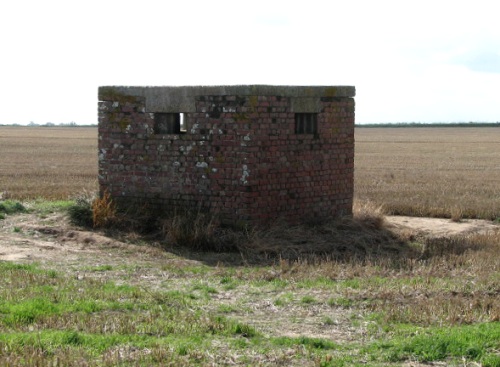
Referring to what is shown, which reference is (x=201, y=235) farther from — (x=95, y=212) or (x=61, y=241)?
(x=61, y=241)

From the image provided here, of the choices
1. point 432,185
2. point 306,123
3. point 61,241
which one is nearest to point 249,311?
point 61,241

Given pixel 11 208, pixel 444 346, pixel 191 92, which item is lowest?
pixel 444 346

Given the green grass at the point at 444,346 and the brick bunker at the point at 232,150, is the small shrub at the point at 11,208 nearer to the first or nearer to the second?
the brick bunker at the point at 232,150

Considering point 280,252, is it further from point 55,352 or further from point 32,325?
point 55,352

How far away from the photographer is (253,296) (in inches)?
362

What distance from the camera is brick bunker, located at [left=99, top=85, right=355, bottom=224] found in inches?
512

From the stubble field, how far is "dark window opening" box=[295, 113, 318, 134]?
168 cm

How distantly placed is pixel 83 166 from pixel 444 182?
46.9 feet

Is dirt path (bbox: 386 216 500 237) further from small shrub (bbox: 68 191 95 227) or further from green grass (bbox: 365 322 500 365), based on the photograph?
green grass (bbox: 365 322 500 365)

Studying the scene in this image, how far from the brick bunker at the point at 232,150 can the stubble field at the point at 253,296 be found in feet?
2.08

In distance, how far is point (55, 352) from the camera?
21.1 feet

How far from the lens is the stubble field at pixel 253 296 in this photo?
21.7 ft

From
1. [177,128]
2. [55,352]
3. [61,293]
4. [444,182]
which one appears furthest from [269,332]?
[444,182]

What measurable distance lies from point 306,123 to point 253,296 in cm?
555
